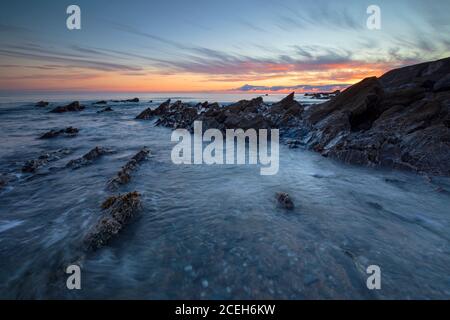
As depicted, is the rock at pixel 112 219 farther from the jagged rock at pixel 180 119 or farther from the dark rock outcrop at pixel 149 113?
the dark rock outcrop at pixel 149 113

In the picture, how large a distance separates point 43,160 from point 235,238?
12.4 metres

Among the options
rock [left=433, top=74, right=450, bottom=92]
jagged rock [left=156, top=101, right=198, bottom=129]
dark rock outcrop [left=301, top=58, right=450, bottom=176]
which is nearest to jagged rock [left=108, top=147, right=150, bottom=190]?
dark rock outcrop [left=301, top=58, right=450, bottom=176]

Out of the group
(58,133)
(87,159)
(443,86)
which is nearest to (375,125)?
(443,86)

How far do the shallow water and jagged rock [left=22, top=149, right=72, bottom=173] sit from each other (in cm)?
73

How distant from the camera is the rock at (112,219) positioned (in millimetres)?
5652

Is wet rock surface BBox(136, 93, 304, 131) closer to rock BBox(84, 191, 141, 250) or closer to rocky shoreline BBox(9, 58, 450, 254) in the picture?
rocky shoreline BBox(9, 58, 450, 254)

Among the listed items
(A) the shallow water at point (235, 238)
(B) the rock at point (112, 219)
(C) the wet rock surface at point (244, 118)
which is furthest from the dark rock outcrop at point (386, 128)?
(B) the rock at point (112, 219)

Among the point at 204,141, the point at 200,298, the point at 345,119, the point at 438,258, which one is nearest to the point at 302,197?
the point at 438,258

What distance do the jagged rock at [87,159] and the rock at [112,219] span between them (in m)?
6.15

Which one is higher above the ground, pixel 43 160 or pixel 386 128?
pixel 386 128

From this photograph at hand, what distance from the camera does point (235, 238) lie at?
5965 millimetres

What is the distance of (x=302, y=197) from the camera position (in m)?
8.41

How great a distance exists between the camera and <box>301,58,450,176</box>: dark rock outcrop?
1099cm

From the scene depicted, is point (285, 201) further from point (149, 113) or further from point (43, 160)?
point (149, 113)
